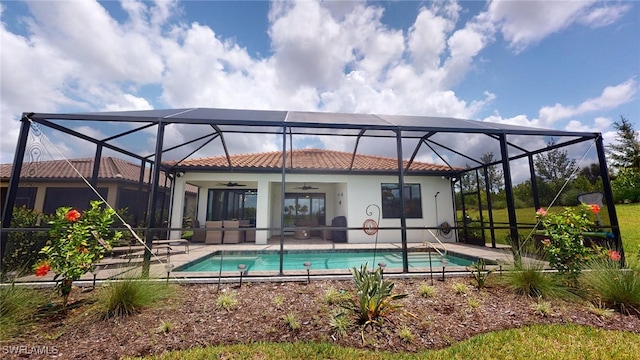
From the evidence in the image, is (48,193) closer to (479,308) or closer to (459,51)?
(479,308)

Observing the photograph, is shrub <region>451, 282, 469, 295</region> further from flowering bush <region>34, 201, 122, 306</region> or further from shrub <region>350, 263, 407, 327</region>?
flowering bush <region>34, 201, 122, 306</region>

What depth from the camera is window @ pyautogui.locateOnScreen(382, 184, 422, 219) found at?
40.6 feet

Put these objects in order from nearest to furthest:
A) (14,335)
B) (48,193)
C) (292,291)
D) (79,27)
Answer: (14,335), (292,291), (79,27), (48,193)

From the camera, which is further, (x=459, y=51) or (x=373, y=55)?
(x=373, y=55)

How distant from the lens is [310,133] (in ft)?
24.1

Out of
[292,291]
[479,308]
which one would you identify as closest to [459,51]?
[479,308]

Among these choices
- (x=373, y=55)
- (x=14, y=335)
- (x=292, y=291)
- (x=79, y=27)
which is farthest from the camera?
(x=373, y=55)

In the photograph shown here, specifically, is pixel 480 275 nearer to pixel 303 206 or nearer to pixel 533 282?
pixel 533 282

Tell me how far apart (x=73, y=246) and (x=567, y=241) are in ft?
27.9

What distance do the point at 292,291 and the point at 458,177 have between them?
11.1 m

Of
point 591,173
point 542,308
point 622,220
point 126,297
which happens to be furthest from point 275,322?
point 622,220

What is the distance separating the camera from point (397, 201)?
41.0 feet

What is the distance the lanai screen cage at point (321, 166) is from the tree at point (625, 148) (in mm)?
18858

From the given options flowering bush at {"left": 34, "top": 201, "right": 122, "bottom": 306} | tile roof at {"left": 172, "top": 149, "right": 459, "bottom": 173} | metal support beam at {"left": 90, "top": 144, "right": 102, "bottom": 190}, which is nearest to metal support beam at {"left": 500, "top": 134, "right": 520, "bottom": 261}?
tile roof at {"left": 172, "top": 149, "right": 459, "bottom": 173}
